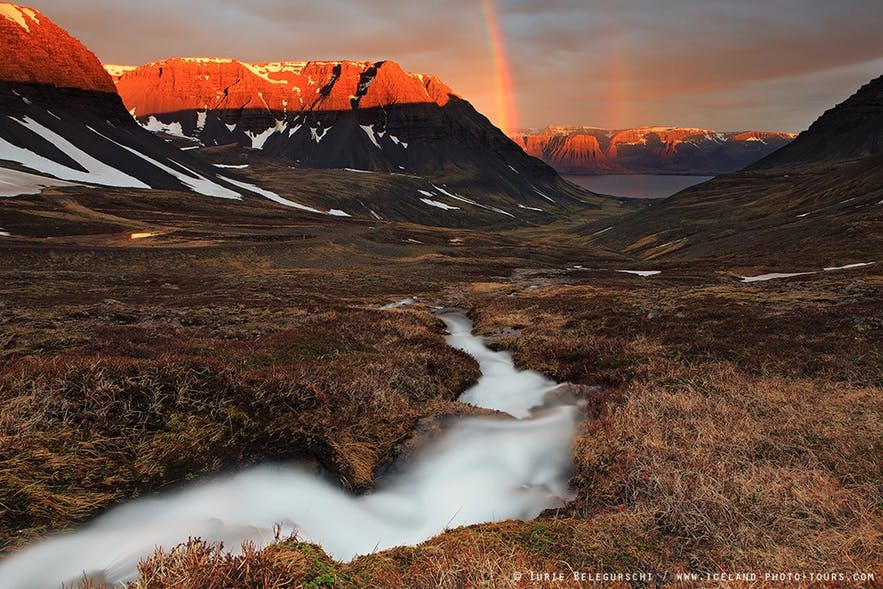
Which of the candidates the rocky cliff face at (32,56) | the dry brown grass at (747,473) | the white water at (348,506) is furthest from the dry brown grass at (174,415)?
the rocky cliff face at (32,56)

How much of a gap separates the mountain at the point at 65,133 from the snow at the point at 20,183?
0.84 metres

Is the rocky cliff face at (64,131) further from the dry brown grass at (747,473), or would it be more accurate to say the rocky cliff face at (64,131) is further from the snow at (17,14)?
the dry brown grass at (747,473)

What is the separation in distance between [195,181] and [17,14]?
404 feet

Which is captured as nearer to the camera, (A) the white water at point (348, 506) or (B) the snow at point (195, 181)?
(A) the white water at point (348, 506)

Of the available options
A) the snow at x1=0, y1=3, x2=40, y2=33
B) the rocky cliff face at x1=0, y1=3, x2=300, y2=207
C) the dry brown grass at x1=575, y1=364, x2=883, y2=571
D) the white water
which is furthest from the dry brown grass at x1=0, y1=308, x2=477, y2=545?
the snow at x1=0, y1=3, x2=40, y2=33

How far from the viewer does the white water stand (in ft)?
23.1

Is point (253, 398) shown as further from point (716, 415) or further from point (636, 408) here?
point (716, 415)

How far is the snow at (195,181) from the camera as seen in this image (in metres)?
163

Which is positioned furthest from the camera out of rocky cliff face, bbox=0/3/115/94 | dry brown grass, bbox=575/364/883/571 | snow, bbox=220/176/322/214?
snow, bbox=220/176/322/214

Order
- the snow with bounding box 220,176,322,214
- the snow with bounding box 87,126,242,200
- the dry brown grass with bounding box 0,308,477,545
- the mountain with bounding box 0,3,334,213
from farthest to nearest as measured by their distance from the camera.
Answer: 1. the snow with bounding box 220,176,322,214
2. the snow with bounding box 87,126,242,200
3. the mountain with bounding box 0,3,334,213
4. the dry brown grass with bounding box 0,308,477,545

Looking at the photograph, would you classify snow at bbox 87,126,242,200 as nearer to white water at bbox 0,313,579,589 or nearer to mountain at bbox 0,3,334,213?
mountain at bbox 0,3,334,213

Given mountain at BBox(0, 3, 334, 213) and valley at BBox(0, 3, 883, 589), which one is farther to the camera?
mountain at BBox(0, 3, 334, 213)

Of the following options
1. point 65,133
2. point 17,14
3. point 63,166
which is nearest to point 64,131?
point 65,133

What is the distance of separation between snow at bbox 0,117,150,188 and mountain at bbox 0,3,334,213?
22 centimetres
